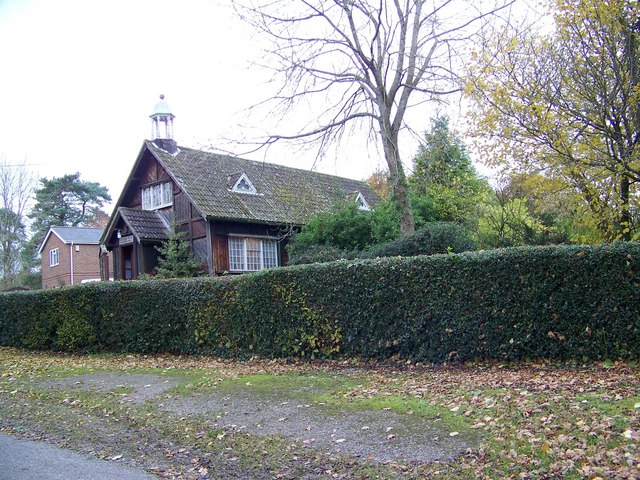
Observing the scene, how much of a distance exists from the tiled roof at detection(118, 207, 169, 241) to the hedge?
940cm

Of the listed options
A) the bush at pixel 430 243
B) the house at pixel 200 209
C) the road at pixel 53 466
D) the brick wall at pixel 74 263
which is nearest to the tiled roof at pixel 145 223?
the house at pixel 200 209

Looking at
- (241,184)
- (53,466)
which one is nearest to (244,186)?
(241,184)

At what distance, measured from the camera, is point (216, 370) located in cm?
1293

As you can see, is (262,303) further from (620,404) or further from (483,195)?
(483,195)

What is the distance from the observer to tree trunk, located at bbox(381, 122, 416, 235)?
17141 millimetres

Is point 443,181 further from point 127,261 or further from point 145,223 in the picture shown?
point 127,261

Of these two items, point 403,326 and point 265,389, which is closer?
point 265,389

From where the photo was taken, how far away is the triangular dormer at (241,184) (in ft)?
90.1

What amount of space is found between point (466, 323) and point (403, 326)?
1299 mm

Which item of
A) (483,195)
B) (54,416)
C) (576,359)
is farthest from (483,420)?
(483,195)

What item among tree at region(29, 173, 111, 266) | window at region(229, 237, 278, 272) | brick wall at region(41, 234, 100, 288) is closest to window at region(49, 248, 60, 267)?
brick wall at region(41, 234, 100, 288)

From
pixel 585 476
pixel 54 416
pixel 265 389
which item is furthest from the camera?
pixel 265 389

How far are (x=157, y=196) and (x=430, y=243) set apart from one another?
51.7ft

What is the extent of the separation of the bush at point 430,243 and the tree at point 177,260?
10013 millimetres
